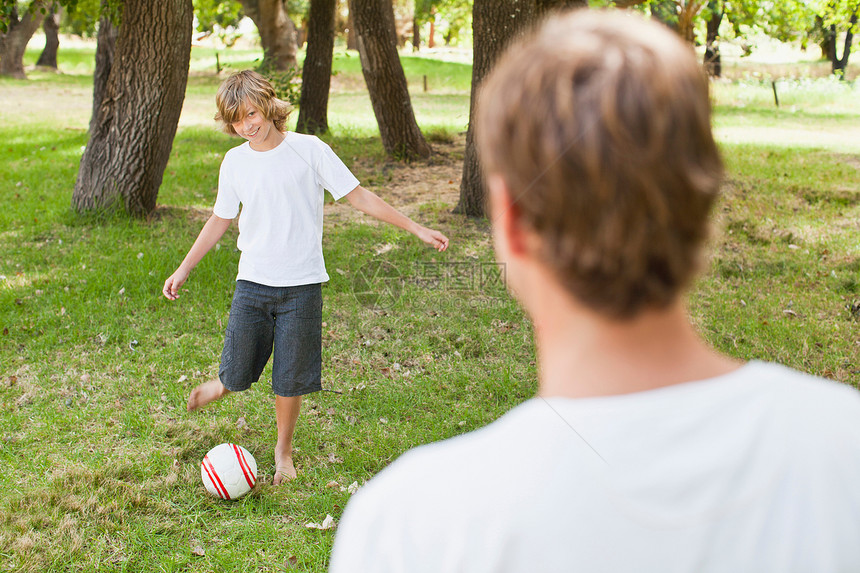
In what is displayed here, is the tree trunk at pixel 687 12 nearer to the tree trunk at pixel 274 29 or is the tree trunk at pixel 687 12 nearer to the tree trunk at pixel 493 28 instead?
the tree trunk at pixel 274 29

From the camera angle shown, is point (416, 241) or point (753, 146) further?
point (753, 146)

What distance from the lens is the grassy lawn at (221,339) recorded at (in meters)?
3.59

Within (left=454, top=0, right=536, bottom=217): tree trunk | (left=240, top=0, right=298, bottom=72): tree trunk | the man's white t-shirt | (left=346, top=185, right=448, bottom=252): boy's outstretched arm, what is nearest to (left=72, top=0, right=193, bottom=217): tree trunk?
(left=454, top=0, right=536, bottom=217): tree trunk

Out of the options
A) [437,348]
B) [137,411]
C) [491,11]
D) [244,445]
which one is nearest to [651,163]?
[244,445]

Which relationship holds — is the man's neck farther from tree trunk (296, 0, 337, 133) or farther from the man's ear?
tree trunk (296, 0, 337, 133)

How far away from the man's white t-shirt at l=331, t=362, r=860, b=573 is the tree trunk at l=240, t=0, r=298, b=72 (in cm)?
1844

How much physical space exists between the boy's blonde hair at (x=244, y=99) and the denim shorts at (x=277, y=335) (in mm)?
810

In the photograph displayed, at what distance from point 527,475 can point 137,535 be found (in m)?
3.22

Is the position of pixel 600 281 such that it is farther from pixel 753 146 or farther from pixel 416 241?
pixel 753 146

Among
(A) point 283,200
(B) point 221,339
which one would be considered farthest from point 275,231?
(B) point 221,339

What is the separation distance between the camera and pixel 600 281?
0.79m

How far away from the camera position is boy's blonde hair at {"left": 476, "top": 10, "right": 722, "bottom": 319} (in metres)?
0.74

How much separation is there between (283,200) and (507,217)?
279cm

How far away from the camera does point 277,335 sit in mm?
3729
